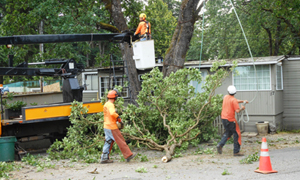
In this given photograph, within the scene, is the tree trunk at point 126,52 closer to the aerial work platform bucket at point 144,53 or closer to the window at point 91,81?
the aerial work platform bucket at point 144,53

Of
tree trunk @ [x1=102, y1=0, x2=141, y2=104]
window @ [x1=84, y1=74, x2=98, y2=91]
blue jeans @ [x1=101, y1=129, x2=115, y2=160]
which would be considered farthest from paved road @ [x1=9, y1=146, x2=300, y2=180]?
window @ [x1=84, y1=74, x2=98, y2=91]

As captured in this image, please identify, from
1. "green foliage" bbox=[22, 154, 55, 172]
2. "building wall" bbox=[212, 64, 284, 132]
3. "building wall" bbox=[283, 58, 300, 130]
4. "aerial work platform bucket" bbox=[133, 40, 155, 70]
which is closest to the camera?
"green foliage" bbox=[22, 154, 55, 172]

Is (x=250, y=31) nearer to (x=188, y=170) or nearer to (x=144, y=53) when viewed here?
(x=144, y=53)

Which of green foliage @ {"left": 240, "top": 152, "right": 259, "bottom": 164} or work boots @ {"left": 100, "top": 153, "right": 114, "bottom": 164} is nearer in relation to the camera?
green foliage @ {"left": 240, "top": 152, "right": 259, "bottom": 164}

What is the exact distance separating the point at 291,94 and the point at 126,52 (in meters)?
8.74

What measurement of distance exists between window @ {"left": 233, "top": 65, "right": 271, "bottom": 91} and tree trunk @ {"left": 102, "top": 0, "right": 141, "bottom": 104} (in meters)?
5.05

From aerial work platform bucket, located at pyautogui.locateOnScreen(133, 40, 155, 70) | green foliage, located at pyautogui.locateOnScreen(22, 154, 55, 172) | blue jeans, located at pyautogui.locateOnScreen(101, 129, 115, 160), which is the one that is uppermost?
aerial work platform bucket, located at pyautogui.locateOnScreen(133, 40, 155, 70)

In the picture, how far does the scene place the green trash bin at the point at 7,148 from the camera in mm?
8734

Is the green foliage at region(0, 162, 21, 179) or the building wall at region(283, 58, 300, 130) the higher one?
the building wall at region(283, 58, 300, 130)

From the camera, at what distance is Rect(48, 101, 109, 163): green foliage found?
9105 millimetres

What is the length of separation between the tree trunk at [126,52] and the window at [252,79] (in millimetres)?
5047

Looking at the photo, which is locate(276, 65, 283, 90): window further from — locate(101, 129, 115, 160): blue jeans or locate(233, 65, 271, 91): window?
locate(101, 129, 115, 160): blue jeans

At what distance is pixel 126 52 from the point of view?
12.7 metres

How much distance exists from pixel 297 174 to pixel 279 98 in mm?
10016
